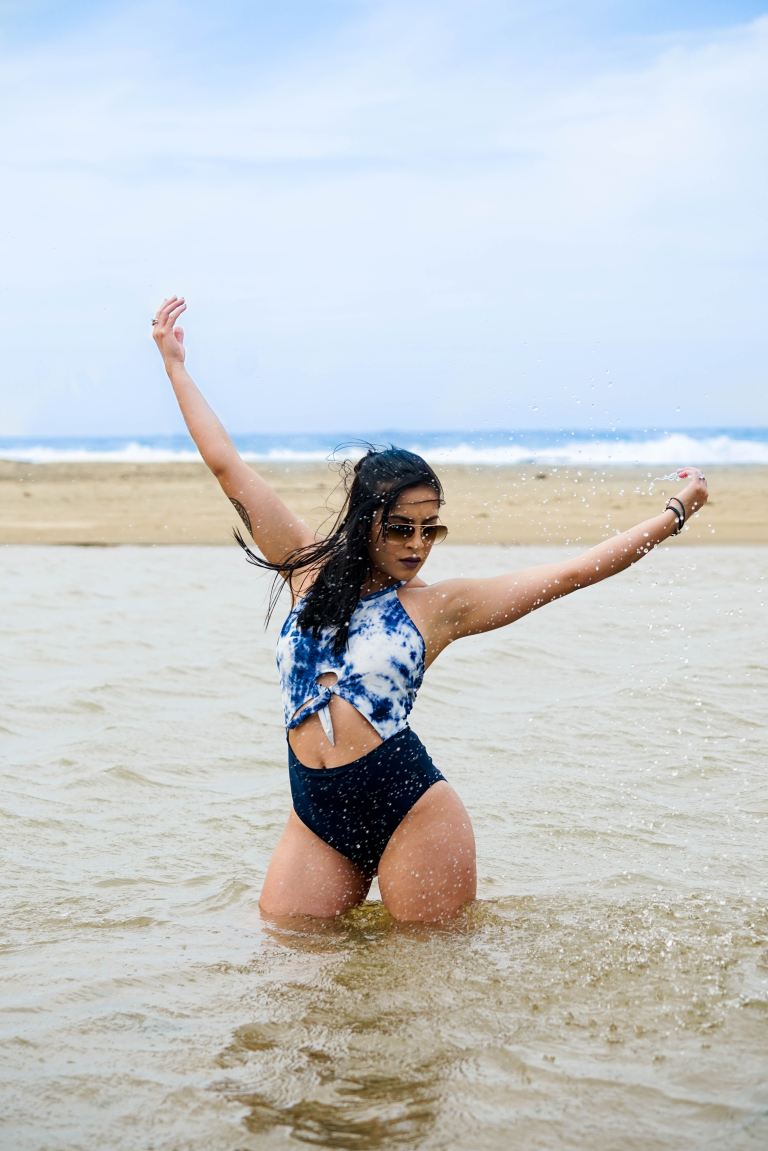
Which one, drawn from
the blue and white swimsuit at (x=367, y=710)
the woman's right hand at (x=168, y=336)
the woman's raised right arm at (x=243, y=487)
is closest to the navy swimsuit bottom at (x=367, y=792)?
the blue and white swimsuit at (x=367, y=710)

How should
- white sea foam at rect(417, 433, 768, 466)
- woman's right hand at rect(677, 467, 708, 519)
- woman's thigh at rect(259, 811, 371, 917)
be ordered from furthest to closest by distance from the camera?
white sea foam at rect(417, 433, 768, 466) < woman's thigh at rect(259, 811, 371, 917) < woman's right hand at rect(677, 467, 708, 519)

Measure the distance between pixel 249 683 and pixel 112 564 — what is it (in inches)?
283

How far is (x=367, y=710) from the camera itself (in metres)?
3.78

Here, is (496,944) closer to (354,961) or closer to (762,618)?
(354,961)

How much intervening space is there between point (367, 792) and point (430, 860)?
29 centimetres

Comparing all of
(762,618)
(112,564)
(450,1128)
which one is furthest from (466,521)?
(450,1128)

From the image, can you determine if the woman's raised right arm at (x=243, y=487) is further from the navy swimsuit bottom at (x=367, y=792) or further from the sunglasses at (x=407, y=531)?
the navy swimsuit bottom at (x=367, y=792)

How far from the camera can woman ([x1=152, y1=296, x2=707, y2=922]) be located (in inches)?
149

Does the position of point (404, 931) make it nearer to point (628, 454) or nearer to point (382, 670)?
point (382, 670)

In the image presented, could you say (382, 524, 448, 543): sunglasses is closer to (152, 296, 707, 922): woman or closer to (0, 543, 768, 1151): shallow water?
(152, 296, 707, 922): woman

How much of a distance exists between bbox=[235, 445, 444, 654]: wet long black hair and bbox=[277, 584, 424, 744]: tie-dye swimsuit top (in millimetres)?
37

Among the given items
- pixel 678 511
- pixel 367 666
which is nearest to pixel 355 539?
pixel 367 666

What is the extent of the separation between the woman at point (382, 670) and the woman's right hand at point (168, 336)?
17.8 inches

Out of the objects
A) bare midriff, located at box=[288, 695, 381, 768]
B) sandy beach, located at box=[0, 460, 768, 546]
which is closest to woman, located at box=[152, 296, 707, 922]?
bare midriff, located at box=[288, 695, 381, 768]
